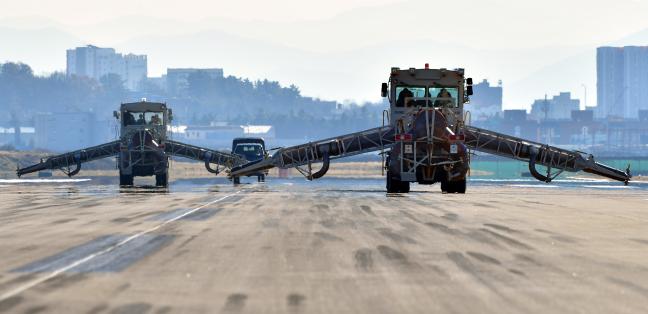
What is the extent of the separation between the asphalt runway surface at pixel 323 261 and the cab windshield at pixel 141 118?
27743 millimetres

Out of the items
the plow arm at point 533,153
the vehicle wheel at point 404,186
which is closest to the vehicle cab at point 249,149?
the plow arm at point 533,153

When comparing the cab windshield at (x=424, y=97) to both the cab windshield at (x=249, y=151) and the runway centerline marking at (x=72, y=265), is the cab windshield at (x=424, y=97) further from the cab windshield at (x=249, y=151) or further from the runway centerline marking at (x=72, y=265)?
the cab windshield at (x=249, y=151)

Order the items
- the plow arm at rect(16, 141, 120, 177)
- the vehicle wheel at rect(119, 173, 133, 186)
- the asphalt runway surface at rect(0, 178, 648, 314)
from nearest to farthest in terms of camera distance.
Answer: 1. the asphalt runway surface at rect(0, 178, 648, 314)
2. the vehicle wheel at rect(119, 173, 133, 186)
3. the plow arm at rect(16, 141, 120, 177)

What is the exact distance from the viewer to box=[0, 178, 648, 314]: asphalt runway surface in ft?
45.2

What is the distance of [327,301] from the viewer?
13805 mm

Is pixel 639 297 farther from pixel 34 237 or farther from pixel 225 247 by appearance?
pixel 34 237

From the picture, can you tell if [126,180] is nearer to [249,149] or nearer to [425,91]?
[249,149]

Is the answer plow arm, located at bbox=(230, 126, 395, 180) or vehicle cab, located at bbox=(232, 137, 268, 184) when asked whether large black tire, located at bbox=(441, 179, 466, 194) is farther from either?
vehicle cab, located at bbox=(232, 137, 268, 184)

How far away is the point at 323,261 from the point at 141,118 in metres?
43.6

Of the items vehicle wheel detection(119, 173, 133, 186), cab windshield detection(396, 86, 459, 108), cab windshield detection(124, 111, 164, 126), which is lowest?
vehicle wheel detection(119, 173, 133, 186)

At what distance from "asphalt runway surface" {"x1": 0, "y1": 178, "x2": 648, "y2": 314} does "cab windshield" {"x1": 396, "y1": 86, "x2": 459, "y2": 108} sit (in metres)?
10.8

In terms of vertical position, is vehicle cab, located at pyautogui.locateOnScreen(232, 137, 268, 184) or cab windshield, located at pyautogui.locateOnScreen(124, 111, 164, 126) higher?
cab windshield, located at pyautogui.locateOnScreen(124, 111, 164, 126)

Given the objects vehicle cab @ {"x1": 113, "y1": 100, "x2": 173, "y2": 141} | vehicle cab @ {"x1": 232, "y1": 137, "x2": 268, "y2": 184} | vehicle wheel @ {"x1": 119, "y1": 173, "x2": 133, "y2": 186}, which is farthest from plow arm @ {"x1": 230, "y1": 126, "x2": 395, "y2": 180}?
vehicle cab @ {"x1": 232, "y1": 137, "x2": 268, "y2": 184}

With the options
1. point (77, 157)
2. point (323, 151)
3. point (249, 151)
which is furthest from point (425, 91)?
point (249, 151)
